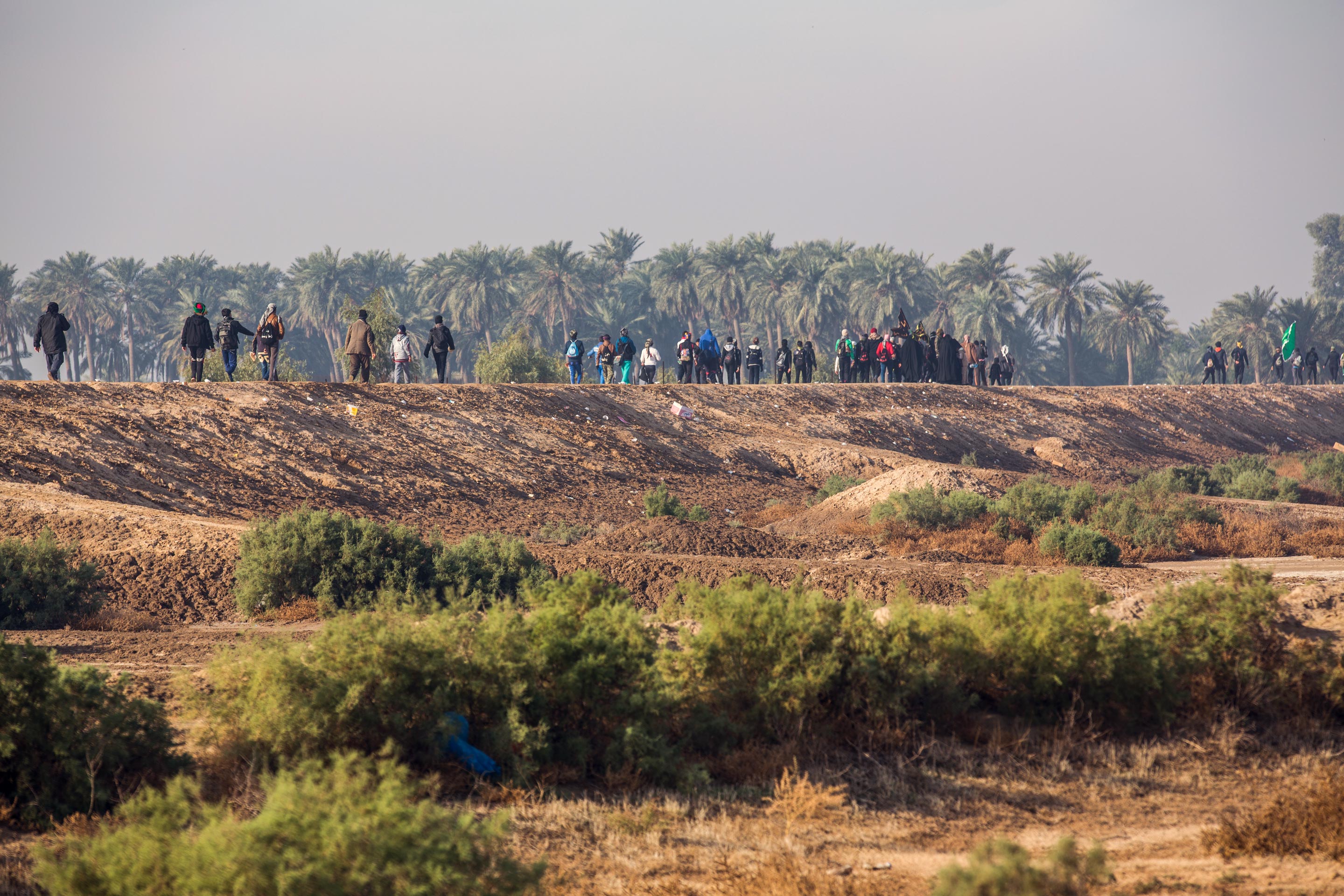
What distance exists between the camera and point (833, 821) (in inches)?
219

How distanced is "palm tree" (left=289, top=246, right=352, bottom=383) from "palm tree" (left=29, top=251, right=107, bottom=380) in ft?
35.5

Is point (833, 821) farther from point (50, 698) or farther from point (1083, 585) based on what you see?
point (50, 698)

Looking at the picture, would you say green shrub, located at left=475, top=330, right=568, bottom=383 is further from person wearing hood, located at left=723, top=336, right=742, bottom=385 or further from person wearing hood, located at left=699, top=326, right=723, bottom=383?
person wearing hood, located at left=723, top=336, right=742, bottom=385

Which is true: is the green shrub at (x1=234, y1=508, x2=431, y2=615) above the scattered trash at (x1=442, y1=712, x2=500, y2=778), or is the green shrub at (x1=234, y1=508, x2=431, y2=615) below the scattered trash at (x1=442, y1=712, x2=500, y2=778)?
above

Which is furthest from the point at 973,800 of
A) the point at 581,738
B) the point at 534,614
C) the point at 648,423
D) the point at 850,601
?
the point at 648,423

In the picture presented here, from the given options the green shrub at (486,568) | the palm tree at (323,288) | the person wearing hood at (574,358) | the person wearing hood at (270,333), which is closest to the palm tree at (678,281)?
the palm tree at (323,288)

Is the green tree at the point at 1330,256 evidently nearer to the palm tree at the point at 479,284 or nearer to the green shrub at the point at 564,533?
the palm tree at the point at 479,284

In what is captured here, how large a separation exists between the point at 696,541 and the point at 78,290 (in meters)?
59.0

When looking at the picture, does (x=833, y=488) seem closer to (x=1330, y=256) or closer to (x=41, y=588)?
(x=41, y=588)

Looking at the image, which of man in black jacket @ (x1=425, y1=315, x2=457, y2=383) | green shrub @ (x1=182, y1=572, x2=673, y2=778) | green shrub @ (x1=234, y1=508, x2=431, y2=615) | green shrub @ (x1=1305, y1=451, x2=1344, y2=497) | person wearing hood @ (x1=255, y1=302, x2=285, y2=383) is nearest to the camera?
green shrub @ (x1=182, y1=572, x2=673, y2=778)

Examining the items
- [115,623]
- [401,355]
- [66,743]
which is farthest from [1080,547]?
[401,355]

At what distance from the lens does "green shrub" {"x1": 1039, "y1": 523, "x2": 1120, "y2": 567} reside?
1445cm

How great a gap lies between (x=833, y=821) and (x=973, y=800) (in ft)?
2.89

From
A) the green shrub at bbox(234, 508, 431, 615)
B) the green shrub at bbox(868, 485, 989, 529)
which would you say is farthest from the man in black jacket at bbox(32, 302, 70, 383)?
the green shrub at bbox(868, 485, 989, 529)
